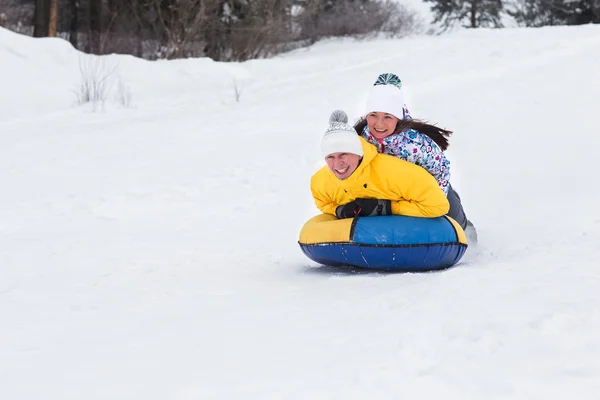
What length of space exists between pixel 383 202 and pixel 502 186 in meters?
2.77

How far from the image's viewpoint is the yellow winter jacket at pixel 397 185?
4023 millimetres

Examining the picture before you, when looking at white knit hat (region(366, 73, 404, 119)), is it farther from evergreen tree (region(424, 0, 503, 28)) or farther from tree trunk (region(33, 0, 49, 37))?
evergreen tree (region(424, 0, 503, 28))

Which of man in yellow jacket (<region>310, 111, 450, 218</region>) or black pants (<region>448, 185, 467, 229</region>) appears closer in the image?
man in yellow jacket (<region>310, 111, 450, 218</region>)

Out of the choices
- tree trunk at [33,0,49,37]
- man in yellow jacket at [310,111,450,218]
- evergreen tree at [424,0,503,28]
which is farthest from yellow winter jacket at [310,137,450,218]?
evergreen tree at [424,0,503,28]

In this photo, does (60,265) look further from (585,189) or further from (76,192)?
(585,189)

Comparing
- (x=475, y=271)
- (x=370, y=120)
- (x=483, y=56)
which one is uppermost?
(x=483, y=56)

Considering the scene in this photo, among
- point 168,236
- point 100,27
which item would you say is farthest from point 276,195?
point 100,27

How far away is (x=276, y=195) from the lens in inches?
260

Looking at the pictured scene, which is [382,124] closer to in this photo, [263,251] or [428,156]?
[428,156]

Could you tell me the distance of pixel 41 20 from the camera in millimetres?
15930

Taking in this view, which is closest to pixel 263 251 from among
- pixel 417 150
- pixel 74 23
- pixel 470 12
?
pixel 417 150

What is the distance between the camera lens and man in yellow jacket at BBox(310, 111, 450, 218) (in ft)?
13.1

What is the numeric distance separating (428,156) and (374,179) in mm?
434

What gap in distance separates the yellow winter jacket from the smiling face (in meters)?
0.03
